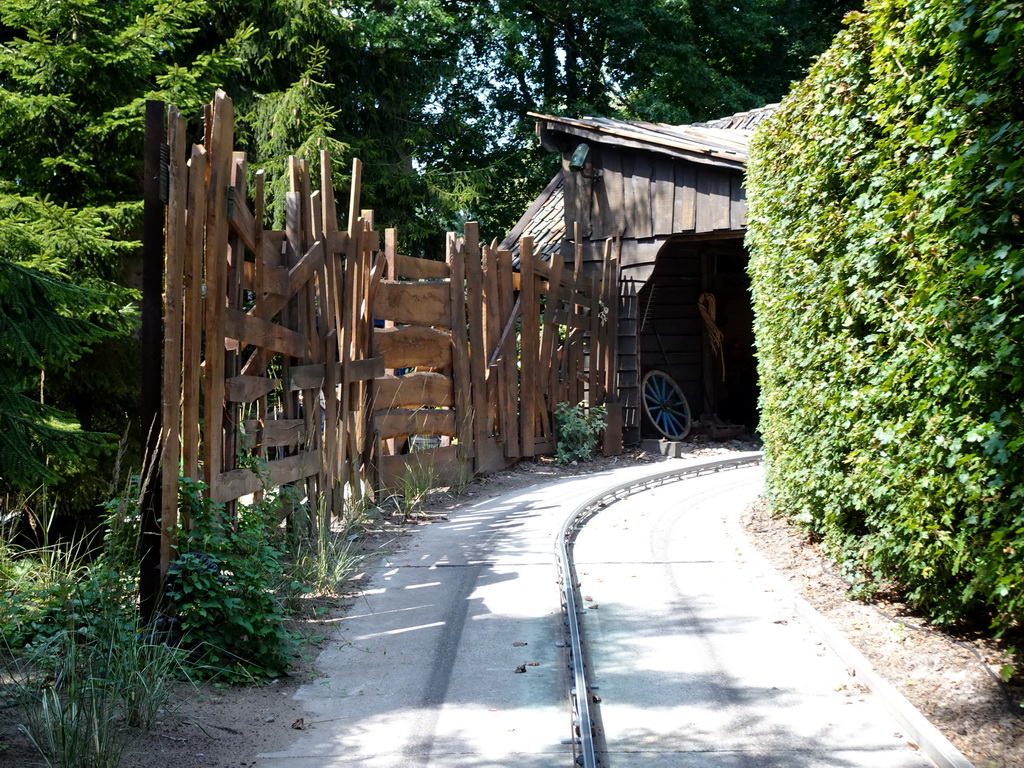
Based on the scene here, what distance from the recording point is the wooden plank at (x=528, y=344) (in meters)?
11.9

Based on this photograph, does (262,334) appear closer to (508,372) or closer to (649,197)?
(508,372)

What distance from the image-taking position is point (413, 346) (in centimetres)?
966

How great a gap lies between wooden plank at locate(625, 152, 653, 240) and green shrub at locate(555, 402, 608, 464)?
338cm

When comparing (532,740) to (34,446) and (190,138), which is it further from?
(190,138)

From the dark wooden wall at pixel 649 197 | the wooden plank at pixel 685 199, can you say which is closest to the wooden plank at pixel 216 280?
the dark wooden wall at pixel 649 197

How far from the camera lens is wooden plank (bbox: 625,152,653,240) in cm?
1493

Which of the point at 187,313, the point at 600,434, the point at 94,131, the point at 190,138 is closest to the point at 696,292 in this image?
the point at 600,434

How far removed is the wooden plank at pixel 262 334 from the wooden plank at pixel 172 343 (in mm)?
607

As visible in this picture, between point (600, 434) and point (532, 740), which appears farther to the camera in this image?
point (600, 434)

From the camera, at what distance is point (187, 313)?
16.4ft

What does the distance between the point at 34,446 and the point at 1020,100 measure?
16.7 ft

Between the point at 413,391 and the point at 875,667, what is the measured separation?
19.0ft

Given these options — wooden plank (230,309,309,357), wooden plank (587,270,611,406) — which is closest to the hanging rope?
wooden plank (587,270,611,406)

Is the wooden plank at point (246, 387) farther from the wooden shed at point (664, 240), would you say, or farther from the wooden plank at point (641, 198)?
the wooden plank at point (641, 198)
